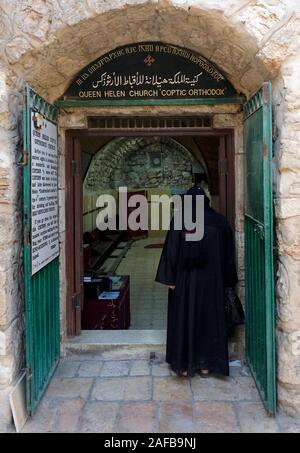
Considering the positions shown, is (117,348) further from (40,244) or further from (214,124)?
(214,124)

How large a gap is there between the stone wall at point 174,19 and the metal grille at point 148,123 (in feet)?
2.97

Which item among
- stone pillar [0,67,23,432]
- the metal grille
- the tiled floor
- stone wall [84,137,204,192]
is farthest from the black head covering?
stone wall [84,137,204,192]

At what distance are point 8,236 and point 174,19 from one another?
6.15 ft

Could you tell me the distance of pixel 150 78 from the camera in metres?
3.79

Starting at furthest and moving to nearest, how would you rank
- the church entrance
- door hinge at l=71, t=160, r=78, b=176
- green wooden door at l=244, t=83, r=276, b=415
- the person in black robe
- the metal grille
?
door hinge at l=71, t=160, r=78, b=176
the metal grille
the person in black robe
the church entrance
green wooden door at l=244, t=83, r=276, b=415

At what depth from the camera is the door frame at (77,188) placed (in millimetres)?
4027

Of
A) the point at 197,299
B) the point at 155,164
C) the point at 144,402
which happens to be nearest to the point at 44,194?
the point at 197,299

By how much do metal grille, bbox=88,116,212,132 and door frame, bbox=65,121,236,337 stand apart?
0.03 m

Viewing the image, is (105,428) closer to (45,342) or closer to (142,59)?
(45,342)

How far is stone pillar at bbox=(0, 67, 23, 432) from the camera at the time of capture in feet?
9.68

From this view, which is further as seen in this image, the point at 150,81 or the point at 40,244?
the point at 150,81

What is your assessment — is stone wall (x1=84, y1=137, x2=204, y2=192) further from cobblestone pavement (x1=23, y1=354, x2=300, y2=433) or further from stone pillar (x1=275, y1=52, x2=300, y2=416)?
stone pillar (x1=275, y1=52, x2=300, y2=416)

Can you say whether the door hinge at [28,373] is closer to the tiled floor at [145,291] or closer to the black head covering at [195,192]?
the black head covering at [195,192]

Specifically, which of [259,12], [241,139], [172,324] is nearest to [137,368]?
[172,324]
